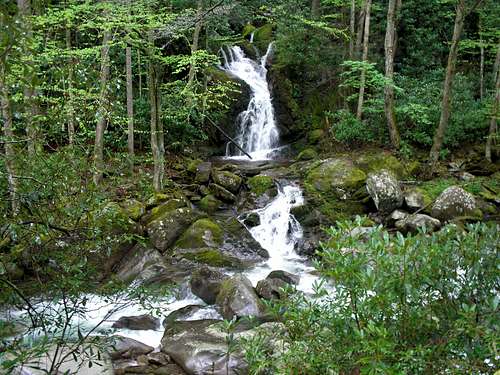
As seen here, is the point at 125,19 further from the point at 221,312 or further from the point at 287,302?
the point at 287,302

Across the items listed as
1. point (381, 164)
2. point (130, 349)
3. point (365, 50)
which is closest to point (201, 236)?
point (130, 349)

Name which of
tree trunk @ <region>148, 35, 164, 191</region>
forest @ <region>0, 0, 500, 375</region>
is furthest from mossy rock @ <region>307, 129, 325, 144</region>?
tree trunk @ <region>148, 35, 164, 191</region>

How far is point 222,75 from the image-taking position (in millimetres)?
18359

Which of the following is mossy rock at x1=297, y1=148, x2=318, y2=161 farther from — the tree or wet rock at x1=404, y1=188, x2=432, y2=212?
wet rock at x1=404, y1=188, x2=432, y2=212

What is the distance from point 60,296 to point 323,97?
54.8 feet

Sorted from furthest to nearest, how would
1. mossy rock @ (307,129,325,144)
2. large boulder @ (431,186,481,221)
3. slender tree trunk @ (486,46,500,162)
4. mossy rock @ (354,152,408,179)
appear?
mossy rock @ (307,129,325,144) < mossy rock @ (354,152,408,179) < slender tree trunk @ (486,46,500,162) < large boulder @ (431,186,481,221)

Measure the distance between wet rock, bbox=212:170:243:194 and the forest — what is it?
63 millimetres

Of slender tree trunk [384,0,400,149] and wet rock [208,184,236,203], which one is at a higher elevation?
slender tree trunk [384,0,400,149]

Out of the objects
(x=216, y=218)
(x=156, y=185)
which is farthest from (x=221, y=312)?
(x=156, y=185)

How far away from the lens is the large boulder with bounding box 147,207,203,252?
10.5 m

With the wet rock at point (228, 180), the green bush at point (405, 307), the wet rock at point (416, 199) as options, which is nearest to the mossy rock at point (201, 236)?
the wet rock at point (228, 180)

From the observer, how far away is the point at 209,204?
12469mm

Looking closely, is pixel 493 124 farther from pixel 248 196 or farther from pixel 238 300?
pixel 238 300

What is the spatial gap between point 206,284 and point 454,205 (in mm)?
6781
